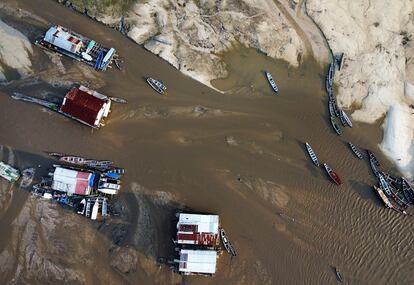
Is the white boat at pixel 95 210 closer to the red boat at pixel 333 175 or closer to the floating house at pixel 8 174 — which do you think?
the floating house at pixel 8 174

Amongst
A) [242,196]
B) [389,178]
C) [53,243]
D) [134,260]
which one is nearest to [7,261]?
[53,243]

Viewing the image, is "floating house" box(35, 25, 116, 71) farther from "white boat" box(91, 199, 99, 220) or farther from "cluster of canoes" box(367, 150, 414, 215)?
"cluster of canoes" box(367, 150, 414, 215)

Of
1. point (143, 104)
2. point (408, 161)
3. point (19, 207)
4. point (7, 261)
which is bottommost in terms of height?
point (7, 261)

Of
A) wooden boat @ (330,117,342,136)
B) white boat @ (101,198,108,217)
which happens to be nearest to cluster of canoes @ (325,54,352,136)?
wooden boat @ (330,117,342,136)

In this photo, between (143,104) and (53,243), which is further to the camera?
(143,104)

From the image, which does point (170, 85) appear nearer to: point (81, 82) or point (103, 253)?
point (81, 82)

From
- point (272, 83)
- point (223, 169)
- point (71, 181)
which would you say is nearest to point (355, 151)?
point (272, 83)

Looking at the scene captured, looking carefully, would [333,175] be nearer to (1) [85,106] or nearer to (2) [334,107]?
(2) [334,107]

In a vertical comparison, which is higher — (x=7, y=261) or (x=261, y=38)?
(x=261, y=38)
